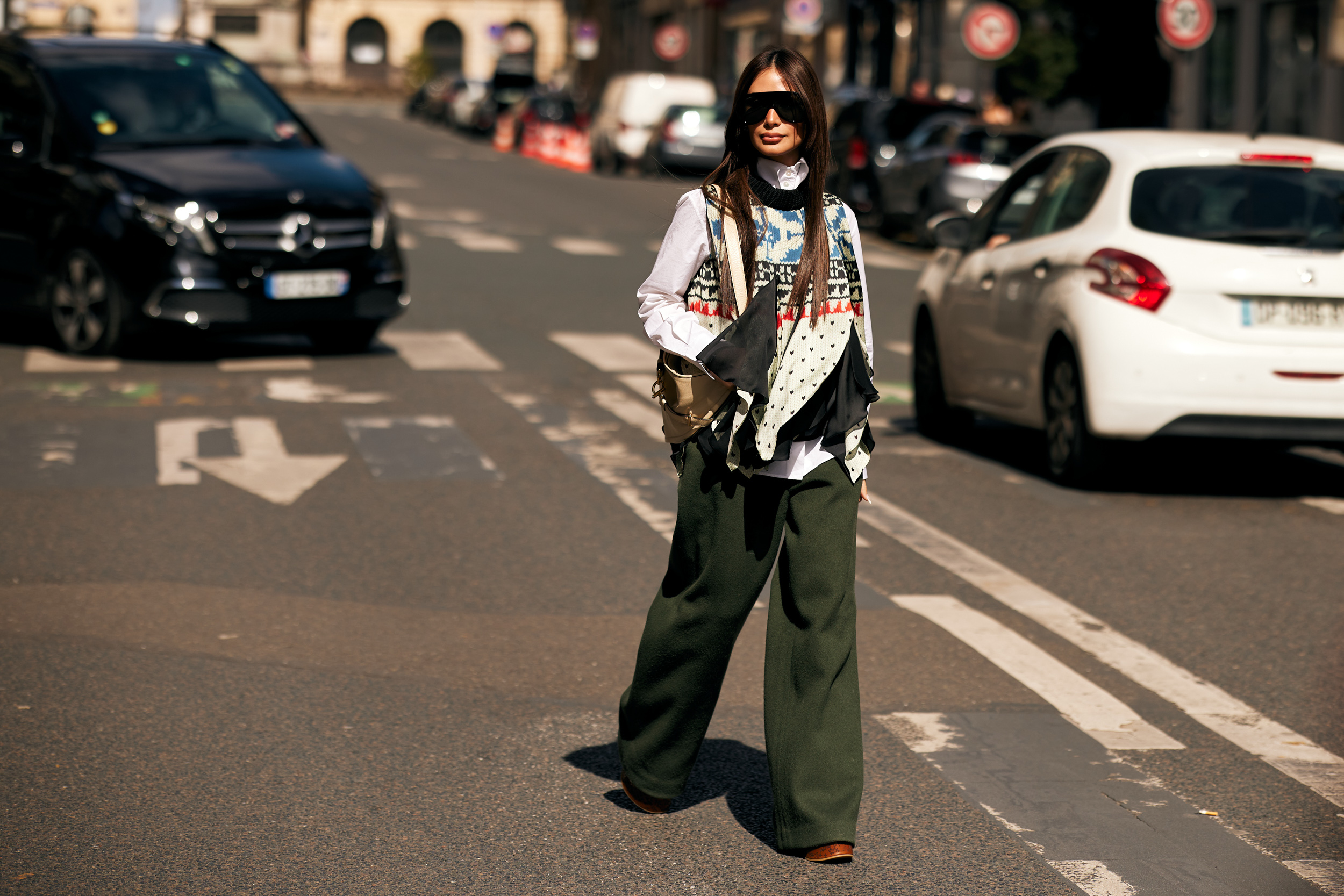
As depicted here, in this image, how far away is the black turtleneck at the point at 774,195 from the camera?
4426 mm

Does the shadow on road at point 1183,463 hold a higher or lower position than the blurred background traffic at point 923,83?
lower

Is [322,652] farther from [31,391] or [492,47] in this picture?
[492,47]

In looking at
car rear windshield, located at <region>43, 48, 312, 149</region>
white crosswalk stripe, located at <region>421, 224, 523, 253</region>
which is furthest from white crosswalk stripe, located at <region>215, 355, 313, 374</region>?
white crosswalk stripe, located at <region>421, 224, 523, 253</region>

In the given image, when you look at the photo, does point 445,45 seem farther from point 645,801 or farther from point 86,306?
point 645,801

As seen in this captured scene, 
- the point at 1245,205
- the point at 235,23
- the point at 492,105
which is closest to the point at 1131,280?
the point at 1245,205

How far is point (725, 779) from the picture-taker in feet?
16.4

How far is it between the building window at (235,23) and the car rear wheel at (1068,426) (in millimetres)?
105057

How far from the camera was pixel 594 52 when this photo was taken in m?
84.6

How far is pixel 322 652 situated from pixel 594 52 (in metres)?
80.2

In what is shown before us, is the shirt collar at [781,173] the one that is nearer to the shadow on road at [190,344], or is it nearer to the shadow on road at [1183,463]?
the shadow on road at [1183,463]

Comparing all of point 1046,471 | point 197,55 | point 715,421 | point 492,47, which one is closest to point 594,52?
point 492,47

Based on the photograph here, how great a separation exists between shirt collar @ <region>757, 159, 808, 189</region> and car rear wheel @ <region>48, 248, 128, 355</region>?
8818 mm

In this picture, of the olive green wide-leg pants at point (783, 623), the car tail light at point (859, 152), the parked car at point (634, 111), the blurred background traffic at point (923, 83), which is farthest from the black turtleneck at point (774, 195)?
the parked car at point (634, 111)

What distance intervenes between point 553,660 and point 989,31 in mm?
23894
